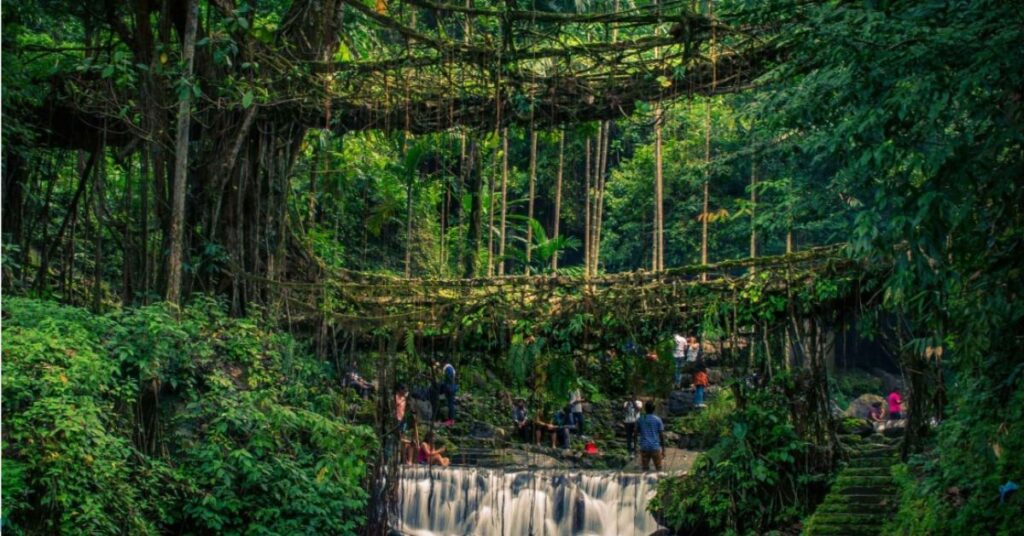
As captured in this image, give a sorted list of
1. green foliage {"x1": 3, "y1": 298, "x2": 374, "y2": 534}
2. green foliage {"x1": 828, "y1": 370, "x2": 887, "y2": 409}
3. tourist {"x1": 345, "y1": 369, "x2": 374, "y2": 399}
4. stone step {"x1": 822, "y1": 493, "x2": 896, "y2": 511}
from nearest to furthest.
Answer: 1. green foliage {"x1": 3, "y1": 298, "x2": 374, "y2": 534}
2. stone step {"x1": 822, "y1": 493, "x2": 896, "y2": 511}
3. tourist {"x1": 345, "y1": 369, "x2": 374, "y2": 399}
4. green foliage {"x1": 828, "y1": 370, "x2": 887, "y2": 409}

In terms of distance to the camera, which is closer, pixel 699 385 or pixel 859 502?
pixel 859 502

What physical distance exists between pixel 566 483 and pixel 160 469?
7.19m

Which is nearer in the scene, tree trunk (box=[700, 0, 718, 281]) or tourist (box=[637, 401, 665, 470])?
tree trunk (box=[700, 0, 718, 281])

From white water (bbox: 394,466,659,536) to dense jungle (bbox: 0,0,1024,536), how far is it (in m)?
0.05

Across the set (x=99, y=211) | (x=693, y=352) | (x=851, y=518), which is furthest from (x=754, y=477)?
(x=693, y=352)

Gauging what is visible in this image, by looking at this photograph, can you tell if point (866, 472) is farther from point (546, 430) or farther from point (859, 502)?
point (546, 430)

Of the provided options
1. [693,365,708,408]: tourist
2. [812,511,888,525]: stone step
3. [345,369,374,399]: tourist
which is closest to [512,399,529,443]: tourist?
[693,365,708,408]: tourist

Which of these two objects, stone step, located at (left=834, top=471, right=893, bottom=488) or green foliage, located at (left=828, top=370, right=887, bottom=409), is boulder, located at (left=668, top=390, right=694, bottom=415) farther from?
stone step, located at (left=834, top=471, right=893, bottom=488)

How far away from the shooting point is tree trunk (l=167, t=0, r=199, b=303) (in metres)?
11.6

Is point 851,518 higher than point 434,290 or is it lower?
lower

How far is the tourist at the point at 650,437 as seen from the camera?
17.4 metres

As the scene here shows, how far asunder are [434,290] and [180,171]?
9.25 ft

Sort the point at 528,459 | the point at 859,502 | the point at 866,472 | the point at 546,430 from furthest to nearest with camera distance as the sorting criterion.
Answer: the point at 546,430
the point at 528,459
the point at 866,472
the point at 859,502

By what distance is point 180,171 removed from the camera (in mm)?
11727
